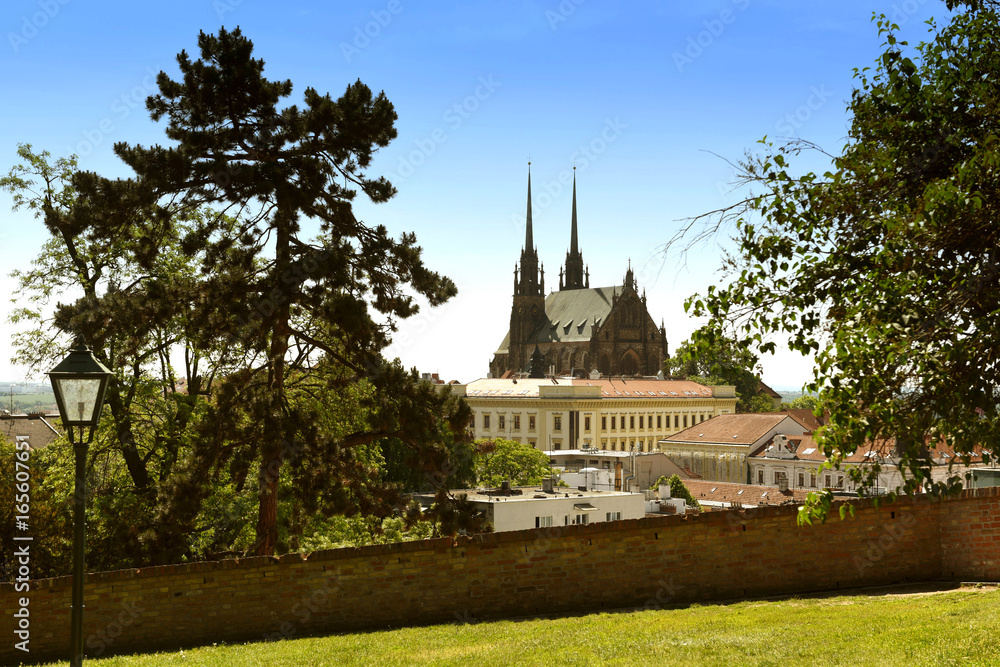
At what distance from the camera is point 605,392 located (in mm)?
98750

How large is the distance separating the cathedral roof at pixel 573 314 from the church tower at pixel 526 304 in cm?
121

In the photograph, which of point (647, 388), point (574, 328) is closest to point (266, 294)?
point (647, 388)

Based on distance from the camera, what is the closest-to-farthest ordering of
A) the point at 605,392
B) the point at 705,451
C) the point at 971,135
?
the point at 971,135 → the point at 705,451 → the point at 605,392

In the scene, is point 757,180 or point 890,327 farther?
point 757,180

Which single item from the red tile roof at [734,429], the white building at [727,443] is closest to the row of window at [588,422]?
the white building at [727,443]

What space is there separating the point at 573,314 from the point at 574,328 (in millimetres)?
2878

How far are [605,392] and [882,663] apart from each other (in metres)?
91.6

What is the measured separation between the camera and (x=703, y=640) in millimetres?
9047

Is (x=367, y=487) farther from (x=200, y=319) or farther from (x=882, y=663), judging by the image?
(x=882, y=663)

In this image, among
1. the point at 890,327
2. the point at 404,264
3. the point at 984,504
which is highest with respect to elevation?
the point at 404,264

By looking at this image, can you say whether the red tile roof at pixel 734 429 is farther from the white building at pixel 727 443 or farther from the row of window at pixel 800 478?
the row of window at pixel 800 478

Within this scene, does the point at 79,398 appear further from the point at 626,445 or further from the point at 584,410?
the point at 626,445

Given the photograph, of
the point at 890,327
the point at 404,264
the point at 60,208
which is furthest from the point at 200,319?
the point at 890,327

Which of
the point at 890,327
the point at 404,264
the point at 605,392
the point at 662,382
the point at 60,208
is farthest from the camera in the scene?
the point at 662,382
